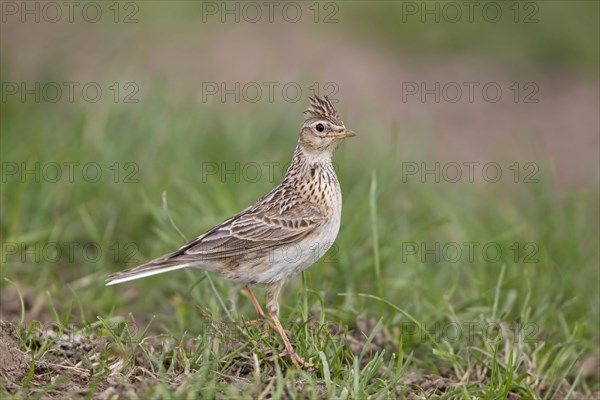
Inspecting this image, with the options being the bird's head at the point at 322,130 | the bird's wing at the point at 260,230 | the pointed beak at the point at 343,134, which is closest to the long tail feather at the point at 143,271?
the bird's wing at the point at 260,230

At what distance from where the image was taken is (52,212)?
8672 mm

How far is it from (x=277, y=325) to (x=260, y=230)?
2.39 ft

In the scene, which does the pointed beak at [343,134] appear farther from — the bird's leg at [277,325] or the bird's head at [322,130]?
the bird's leg at [277,325]

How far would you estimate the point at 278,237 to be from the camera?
6.58 metres

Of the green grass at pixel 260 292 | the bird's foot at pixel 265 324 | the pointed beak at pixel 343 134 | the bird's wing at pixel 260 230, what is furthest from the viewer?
the pointed beak at pixel 343 134

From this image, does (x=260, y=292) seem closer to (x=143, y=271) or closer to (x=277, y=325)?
(x=277, y=325)

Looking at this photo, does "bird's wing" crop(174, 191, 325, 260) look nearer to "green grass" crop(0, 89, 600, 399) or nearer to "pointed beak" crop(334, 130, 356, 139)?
"green grass" crop(0, 89, 600, 399)

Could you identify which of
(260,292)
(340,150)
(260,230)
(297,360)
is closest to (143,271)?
(260,230)

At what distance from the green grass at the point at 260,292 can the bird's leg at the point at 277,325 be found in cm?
7

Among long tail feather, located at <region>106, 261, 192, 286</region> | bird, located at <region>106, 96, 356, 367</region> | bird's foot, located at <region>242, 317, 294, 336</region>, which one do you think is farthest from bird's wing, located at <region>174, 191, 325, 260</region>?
bird's foot, located at <region>242, 317, 294, 336</region>

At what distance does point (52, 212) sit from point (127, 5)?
22.6 feet

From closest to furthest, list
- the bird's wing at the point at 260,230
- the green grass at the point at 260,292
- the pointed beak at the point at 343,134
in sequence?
the green grass at the point at 260,292, the bird's wing at the point at 260,230, the pointed beak at the point at 343,134

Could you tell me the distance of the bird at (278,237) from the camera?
648cm

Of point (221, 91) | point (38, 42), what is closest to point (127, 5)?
point (38, 42)
